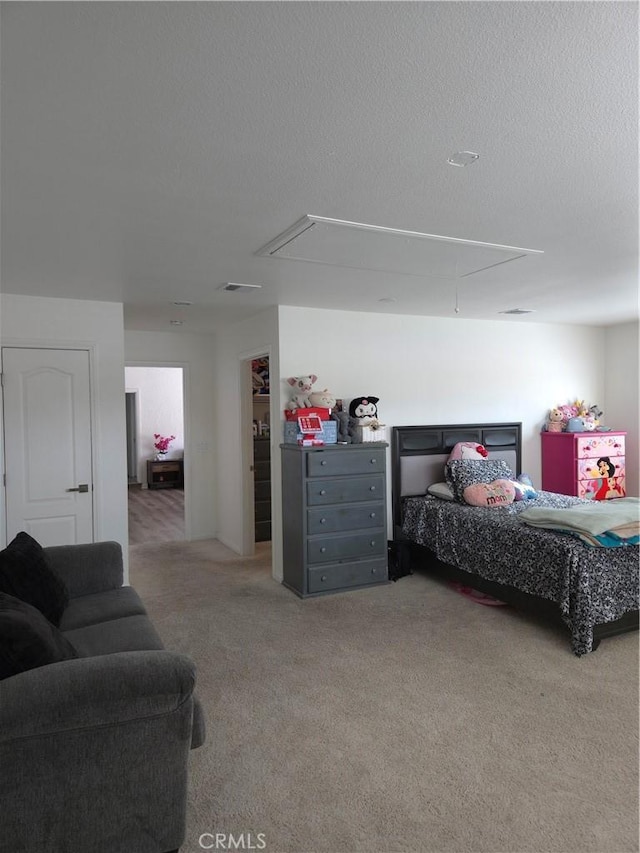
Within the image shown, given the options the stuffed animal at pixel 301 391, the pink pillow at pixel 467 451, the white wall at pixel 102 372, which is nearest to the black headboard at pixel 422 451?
the pink pillow at pixel 467 451

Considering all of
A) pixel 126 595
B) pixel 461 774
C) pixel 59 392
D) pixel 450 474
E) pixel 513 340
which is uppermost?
pixel 513 340

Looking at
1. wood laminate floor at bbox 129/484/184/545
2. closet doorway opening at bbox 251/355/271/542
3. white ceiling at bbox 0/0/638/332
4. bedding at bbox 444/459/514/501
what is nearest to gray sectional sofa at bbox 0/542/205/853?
white ceiling at bbox 0/0/638/332

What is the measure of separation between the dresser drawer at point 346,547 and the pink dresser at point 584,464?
2.41m

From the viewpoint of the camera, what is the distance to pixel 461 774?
2.42m

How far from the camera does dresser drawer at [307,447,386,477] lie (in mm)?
4715

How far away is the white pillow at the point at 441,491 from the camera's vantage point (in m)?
5.27

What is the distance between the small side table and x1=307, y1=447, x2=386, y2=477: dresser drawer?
7.01 meters

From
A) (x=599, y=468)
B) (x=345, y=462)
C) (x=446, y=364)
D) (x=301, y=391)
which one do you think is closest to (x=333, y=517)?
(x=345, y=462)

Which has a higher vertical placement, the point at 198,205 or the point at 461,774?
the point at 198,205

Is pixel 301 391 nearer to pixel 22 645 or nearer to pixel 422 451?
pixel 422 451

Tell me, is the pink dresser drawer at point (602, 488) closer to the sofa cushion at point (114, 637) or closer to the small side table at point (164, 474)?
the sofa cushion at point (114, 637)

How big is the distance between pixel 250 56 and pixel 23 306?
363 centimetres

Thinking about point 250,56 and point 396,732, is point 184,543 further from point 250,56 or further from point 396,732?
point 250,56

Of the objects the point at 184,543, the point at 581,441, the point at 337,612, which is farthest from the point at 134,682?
the point at 581,441
